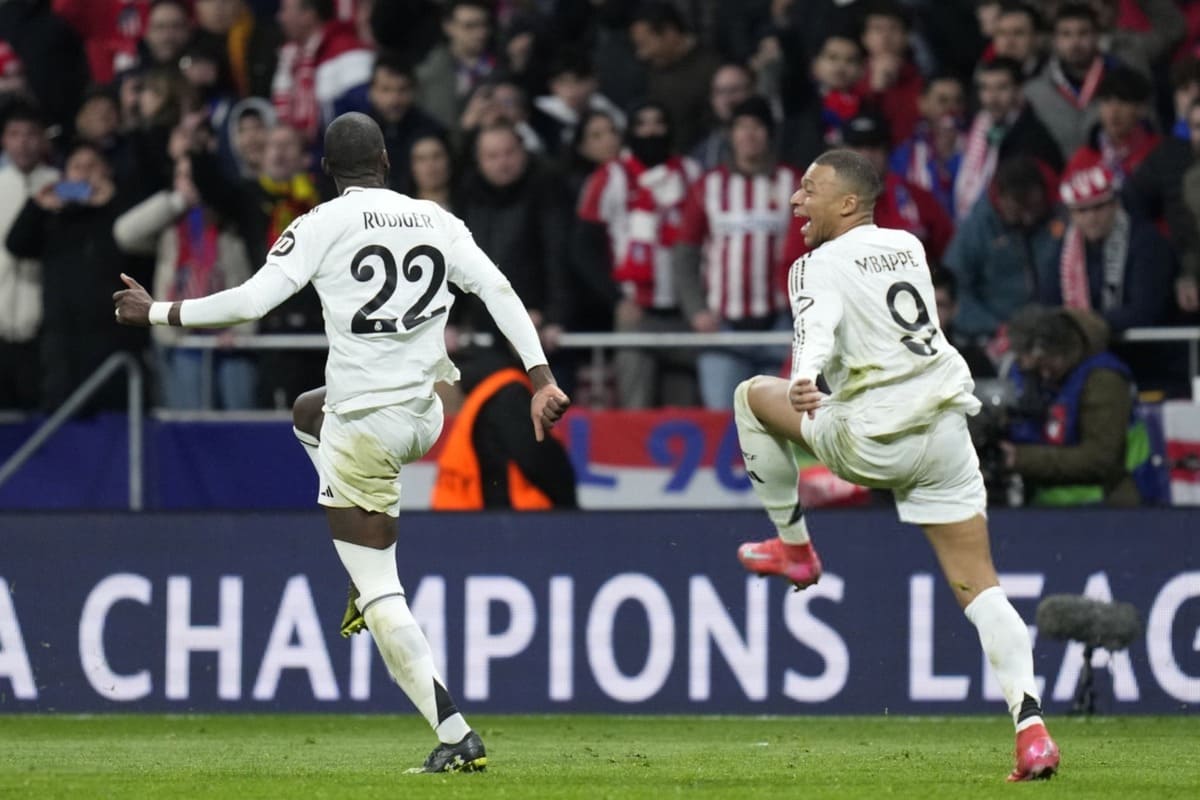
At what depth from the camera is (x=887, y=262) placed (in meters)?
8.20

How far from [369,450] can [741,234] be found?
19.8 ft

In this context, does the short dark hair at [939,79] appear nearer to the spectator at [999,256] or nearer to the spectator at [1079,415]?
the spectator at [999,256]

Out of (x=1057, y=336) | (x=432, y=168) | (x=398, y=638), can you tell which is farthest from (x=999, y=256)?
(x=398, y=638)

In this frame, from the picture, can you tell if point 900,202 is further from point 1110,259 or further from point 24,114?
point 24,114

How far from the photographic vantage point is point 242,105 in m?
15.6

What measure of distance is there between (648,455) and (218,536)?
3.00 metres

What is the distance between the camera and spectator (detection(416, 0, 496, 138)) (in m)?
15.8

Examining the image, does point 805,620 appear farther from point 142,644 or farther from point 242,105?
point 242,105

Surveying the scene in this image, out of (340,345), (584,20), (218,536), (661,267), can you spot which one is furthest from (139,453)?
(340,345)

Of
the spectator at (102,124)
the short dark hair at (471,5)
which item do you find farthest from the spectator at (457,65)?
the spectator at (102,124)

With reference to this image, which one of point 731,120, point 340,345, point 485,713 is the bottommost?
point 485,713

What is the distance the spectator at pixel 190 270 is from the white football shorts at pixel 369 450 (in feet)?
21.3

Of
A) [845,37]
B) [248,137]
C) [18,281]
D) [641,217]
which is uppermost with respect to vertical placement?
[845,37]

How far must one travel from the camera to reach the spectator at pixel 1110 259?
13.4 m
